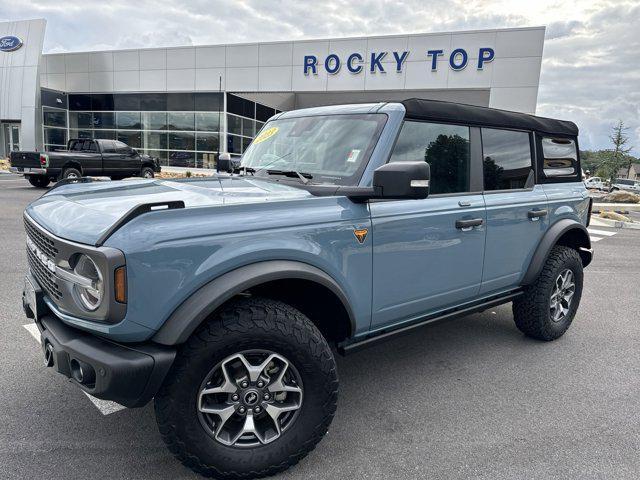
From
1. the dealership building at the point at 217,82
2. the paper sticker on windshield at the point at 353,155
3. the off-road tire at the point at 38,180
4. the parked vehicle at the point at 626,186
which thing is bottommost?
the parked vehicle at the point at 626,186

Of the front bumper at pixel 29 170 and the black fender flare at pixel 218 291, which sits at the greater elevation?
the black fender flare at pixel 218 291

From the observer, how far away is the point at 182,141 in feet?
92.9

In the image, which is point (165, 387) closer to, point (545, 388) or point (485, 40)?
point (545, 388)

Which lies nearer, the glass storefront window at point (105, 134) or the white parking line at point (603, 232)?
the white parking line at point (603, 232)

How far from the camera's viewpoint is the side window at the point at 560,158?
14.0 feet

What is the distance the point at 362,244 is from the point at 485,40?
23731mm

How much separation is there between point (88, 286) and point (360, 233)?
1.39 meters

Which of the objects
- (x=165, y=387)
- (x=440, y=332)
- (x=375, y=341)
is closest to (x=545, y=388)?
(x=440, y=332)

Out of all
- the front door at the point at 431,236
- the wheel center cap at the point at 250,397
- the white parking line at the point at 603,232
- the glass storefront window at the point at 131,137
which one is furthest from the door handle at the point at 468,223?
the glass storefront window at the point at 131,137

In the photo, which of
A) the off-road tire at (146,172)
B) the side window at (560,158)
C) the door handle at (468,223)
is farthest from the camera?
the off-road tire at (146,172)

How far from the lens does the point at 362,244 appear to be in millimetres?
2693

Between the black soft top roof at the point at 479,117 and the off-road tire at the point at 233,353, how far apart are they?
1619 mm

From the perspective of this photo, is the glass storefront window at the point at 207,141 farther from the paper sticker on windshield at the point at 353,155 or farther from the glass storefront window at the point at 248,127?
the paper sticker on windshield at the point at 353,155

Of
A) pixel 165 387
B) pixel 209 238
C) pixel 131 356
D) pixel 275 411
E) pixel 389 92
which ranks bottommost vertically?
pixel 275 411
